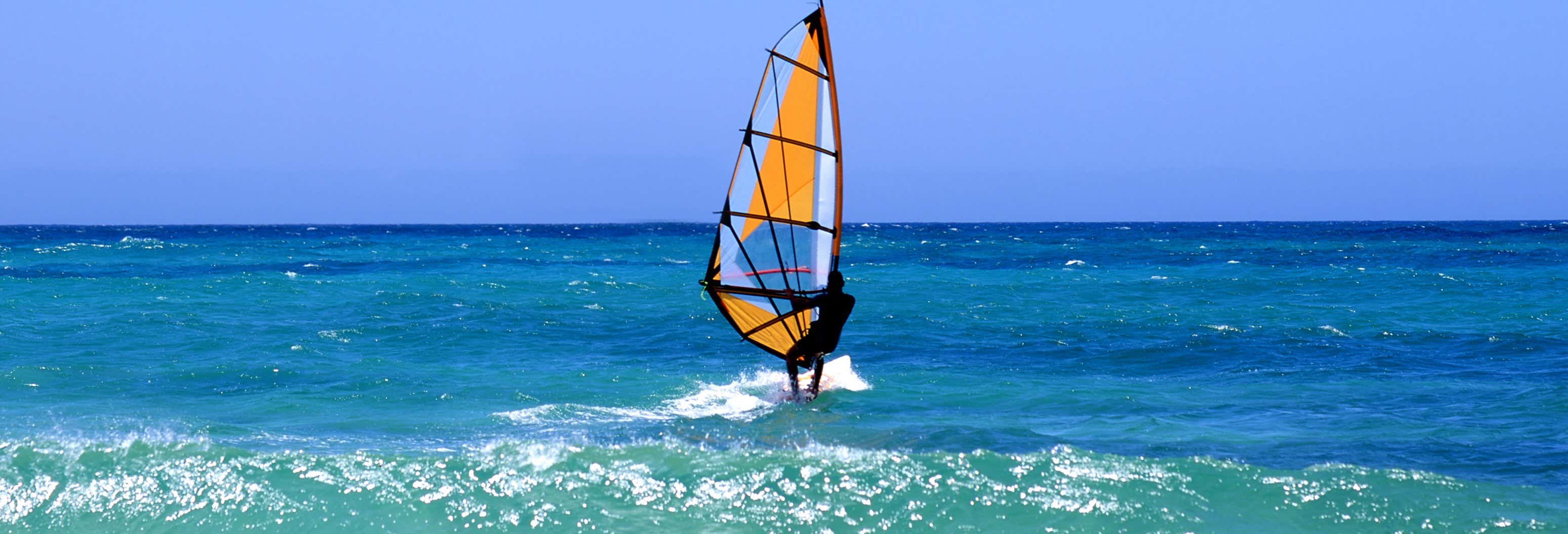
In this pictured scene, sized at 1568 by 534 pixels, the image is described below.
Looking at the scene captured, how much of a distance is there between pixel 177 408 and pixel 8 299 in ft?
54.4

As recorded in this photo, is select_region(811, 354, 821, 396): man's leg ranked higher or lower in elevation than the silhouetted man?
lower

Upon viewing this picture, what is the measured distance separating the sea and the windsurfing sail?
1.17 m

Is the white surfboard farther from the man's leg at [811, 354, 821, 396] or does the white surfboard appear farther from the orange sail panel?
the orange sail panel

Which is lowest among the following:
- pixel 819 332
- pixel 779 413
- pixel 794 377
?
pixel 779 413

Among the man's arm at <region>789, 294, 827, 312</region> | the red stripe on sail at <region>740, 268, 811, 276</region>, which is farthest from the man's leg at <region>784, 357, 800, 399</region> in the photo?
the red stripe on sail at <region>740, 268, 811, 276</region>

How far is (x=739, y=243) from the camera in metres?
12.3

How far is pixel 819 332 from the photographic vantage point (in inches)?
495

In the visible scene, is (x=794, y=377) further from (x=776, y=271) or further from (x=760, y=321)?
(x=776, y=271)

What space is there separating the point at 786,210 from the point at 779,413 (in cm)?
208

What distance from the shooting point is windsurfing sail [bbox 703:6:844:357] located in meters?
11.6

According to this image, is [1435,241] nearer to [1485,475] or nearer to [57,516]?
[1485,475]

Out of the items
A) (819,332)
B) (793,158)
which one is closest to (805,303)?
(819,332)

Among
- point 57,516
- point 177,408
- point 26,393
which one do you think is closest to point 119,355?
point 26,393

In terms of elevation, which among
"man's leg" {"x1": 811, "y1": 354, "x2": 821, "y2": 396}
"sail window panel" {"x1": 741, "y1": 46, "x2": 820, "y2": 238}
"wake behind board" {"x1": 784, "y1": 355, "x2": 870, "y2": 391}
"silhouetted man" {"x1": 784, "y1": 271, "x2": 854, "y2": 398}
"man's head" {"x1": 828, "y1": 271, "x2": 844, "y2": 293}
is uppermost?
"sail window panel" {"x1": 741, "y1": 46, "x2": 820, "y2": 238}
